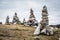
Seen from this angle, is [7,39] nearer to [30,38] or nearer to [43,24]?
[30,38]

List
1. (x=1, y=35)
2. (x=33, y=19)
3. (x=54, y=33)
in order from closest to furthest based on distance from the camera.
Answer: (x=1, y=35)
(x=54, y=33)
(x=33, y=19)

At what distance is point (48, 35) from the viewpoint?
3275 cm

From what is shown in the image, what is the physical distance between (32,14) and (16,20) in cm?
1065

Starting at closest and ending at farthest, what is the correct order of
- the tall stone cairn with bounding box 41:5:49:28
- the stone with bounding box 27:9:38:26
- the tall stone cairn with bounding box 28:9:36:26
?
the tall stone cairn with bounding box 41:5:49:28
the stone with bounding box 27:9:38:26
the tall stone cairn with bounding box 28:9:36:26

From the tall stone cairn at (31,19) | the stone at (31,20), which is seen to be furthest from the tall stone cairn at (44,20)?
the tall stone cairn at (31,19)

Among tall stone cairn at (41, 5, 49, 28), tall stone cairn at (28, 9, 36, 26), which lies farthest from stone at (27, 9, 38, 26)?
tall stone cairn at (41, 5, 49, 28)

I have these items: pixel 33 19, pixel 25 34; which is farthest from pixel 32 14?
pixel 25 34

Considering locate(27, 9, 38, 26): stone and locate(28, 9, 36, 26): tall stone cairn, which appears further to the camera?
locate(28, 9, 36, 26): tall stone cairn

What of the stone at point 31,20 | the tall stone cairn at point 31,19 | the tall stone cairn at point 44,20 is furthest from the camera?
the tall stone cairn at point 31,19

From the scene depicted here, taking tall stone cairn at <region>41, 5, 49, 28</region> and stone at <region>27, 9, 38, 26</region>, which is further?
stone at <region>27, 9, 38, 26</region>

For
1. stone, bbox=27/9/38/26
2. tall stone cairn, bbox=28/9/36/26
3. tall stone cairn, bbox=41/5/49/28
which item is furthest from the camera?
tall stone cairn, bbox=28/9/36/26

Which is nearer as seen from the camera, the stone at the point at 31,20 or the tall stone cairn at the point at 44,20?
the tall stone cairn at the point at 44,20

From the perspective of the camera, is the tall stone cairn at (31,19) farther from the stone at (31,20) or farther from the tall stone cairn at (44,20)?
the tall stone cairn at (44,20)

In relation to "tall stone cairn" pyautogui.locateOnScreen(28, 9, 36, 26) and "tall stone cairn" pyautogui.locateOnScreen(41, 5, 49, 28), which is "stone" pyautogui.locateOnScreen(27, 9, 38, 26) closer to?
"tall stone cairn" pyautogui.locateOnScreen(28, 9, 36, 26)
